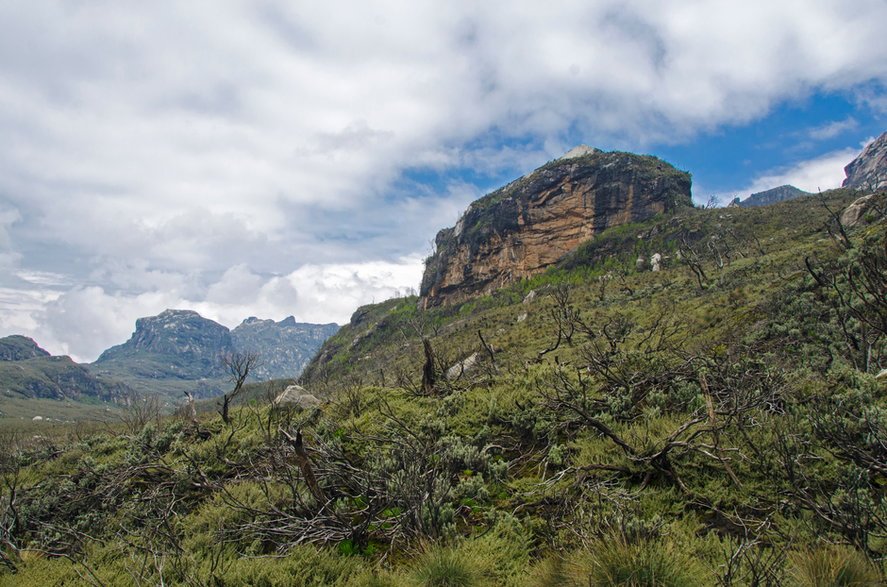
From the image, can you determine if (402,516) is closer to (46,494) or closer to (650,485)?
(650,485)

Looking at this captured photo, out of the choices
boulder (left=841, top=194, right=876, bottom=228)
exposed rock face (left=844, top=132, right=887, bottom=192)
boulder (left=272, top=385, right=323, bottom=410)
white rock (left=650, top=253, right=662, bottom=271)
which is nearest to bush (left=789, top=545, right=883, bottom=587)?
boulder (left=272, top=385, right=323, bottom=410)

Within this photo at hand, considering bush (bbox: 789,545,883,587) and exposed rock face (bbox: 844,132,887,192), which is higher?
exposed rock face (bbox: 844,132,887,192)

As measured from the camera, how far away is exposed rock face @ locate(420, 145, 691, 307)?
101688mm

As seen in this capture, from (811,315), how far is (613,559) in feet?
Answer: 42.6

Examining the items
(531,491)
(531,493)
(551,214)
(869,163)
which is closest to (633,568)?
(531,493)

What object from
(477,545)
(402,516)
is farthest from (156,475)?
(477,545)

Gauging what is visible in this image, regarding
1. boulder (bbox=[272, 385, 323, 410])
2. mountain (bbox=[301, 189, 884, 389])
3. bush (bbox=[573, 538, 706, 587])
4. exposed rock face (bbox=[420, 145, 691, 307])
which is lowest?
bush (bbox=[573, 538, 706, 587])

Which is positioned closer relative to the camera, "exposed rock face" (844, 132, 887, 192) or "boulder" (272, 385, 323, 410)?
"boulder" (272, 385, 323, 410)

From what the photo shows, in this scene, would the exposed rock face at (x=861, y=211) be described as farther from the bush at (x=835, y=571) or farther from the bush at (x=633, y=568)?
the bush at (x=633, y=568)

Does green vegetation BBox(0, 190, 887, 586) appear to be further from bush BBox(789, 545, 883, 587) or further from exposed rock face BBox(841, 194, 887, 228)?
exposed rock face BBox(841, 194, 887, 228)

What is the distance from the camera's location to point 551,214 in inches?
4370

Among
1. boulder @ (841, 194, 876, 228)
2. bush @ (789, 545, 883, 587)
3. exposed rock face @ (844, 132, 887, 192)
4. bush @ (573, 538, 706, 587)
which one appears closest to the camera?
bush @ (789, 545, 883, 587)

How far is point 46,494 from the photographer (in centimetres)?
660

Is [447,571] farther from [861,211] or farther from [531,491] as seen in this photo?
[861,211]
